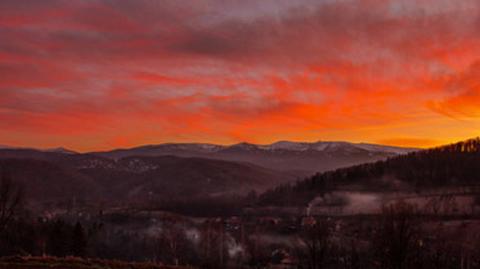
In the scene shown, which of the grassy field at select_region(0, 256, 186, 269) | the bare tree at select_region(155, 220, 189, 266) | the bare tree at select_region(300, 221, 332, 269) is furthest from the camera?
the bare tree at select_region(155, 220, 189, 266)

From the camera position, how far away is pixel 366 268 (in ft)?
364

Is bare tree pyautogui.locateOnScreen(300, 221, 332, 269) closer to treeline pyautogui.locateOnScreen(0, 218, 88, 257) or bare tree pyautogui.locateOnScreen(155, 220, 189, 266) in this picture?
treeline pyautogui.locateOnScreen(0, 218, 88, 257)

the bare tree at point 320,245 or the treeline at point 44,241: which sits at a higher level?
the bare tree at point 320,245

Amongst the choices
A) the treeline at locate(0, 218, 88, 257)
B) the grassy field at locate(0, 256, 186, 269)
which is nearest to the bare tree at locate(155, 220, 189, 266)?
the treeline at locate(0, 218, 88, 257)

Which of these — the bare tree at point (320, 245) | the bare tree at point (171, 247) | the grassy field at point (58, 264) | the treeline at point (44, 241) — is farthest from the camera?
the bare tree at point (171, 247)

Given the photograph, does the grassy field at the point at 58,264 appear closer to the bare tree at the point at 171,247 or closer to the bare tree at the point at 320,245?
the bare tree at the point at 320,245

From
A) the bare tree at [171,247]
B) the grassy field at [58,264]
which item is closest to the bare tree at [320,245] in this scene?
the grassy field at [58,264]

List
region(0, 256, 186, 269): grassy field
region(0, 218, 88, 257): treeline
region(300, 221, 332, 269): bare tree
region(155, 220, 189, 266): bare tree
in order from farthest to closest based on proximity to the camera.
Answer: region(155, 220, 189, 266): bare tree, region(0, 218, 88, 257): treeline, region(300, 221, 332, 269): bare tree, region(0, 256, 186, 269): grassy field

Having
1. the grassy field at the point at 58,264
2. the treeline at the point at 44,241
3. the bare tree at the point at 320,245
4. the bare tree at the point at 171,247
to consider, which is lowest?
the bare tree at the point at 171,247

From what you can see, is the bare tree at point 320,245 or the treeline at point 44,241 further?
the treeline at point 44,241

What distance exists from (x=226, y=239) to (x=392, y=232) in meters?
133

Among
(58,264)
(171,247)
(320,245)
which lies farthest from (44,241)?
(58,264)

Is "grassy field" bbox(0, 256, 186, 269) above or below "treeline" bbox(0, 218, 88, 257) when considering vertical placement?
above

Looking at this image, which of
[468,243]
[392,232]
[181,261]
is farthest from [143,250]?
[392,232]
